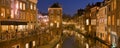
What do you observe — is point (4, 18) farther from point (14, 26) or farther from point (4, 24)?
point (14, 26)

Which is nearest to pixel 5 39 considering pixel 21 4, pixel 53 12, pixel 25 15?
pixel 21 4

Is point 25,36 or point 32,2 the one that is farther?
point 32,2

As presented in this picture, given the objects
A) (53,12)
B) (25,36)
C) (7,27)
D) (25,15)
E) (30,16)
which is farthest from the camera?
(53,12)

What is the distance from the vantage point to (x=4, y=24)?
1689 inches

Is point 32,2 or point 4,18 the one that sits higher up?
point 32,2

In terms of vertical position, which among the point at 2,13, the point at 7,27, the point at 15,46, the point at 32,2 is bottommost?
the point at 15,46

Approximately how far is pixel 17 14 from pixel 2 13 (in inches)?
381

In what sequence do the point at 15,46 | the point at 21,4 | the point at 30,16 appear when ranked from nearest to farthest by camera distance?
1. the point at 15,46
2. the point at 21,4
3. the point at 30,16

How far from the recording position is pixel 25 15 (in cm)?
5934

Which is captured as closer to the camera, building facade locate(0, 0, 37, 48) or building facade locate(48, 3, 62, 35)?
building facade locate(0, 0, 37, 48)

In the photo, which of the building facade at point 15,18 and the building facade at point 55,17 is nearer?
the building facade at point 15,18

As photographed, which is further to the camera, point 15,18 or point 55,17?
point 55,17

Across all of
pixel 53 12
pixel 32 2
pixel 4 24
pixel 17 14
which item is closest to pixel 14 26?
pixel 17 14

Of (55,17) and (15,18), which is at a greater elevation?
(55,17)
